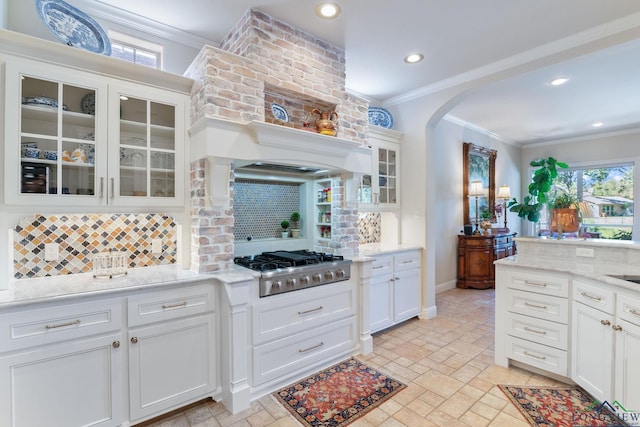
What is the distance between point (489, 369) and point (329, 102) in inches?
111

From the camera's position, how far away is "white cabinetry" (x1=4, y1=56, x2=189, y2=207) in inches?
78.5

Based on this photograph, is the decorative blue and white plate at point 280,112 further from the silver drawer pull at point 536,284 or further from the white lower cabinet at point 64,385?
the silver drawer pull at point 536,284

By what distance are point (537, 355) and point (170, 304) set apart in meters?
2.85

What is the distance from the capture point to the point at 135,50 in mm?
2744

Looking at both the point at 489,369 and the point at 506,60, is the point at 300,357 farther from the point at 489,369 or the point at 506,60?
the point at 506,60

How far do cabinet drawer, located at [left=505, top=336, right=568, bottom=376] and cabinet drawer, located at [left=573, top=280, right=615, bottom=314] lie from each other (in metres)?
0.48

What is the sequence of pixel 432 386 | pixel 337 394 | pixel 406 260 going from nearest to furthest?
pixel 337 394 → pixel 432 386 → pixel 406 260

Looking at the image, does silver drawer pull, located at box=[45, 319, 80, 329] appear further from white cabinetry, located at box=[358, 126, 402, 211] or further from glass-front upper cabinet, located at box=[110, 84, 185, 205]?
white cabinetry, located at box=[358, 126, 402, 211]

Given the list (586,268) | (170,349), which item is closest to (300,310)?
(170,349)

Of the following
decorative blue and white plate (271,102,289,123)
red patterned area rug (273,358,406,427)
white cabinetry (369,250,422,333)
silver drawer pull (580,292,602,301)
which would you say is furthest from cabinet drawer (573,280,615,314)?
decorative blue and white plate (271,102,289,123)

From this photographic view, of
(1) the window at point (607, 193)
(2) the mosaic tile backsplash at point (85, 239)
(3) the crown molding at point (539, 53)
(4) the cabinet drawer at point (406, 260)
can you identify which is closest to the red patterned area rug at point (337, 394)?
(4) the cabinet drawer at point (406, 260)

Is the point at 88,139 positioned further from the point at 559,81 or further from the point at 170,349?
the point at 559,81

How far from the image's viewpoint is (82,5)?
7.92 feet

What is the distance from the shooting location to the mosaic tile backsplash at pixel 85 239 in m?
2.17
